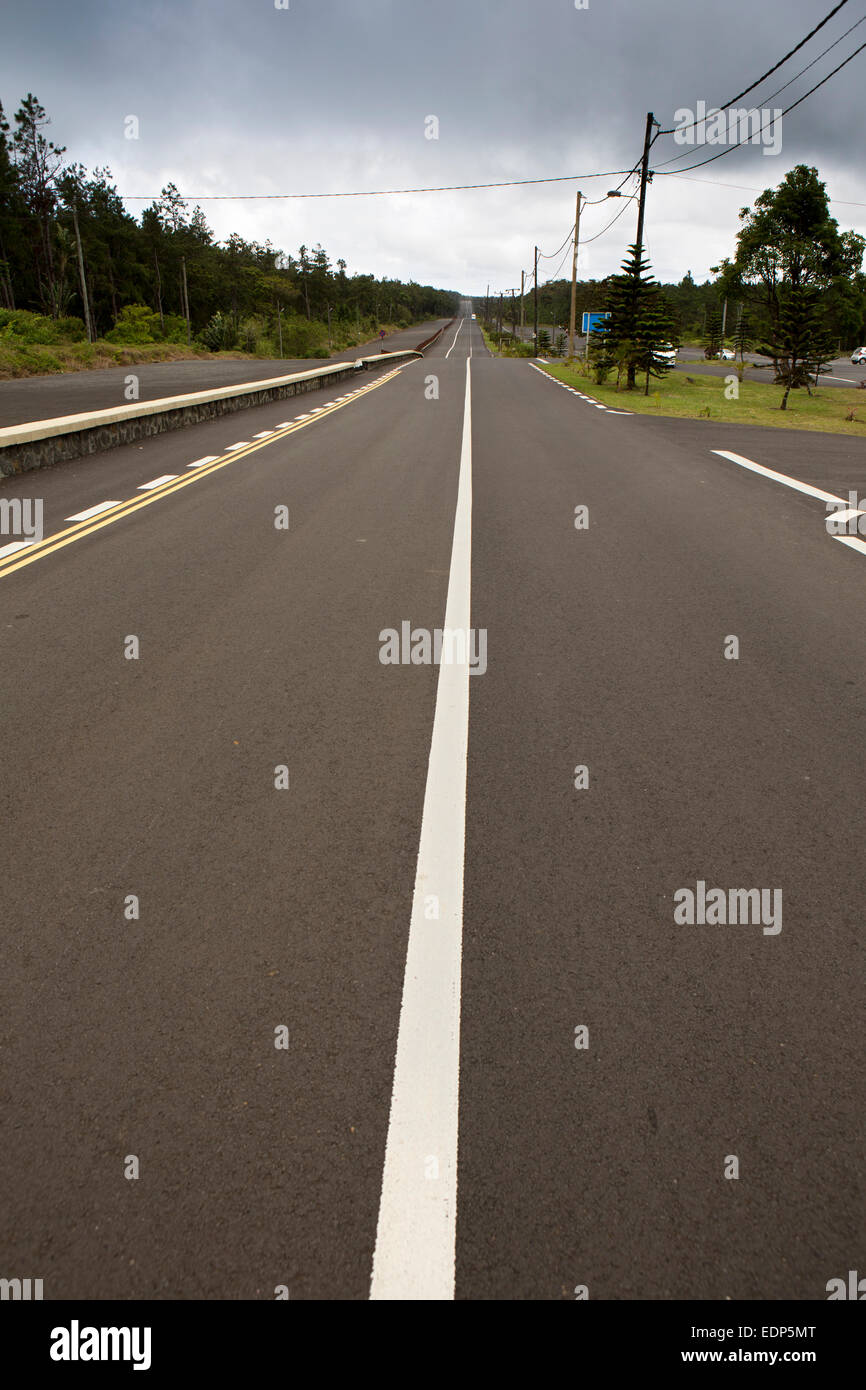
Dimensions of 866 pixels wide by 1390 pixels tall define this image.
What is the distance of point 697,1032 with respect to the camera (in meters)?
2.60

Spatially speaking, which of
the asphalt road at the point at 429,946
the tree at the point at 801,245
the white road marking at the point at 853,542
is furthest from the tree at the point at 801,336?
the tree at the point at 801,245

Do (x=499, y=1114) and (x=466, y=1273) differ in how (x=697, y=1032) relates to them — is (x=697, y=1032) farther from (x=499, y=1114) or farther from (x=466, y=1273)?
(x=466, y=1273)

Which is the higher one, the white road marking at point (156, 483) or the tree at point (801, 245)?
the tree at point (801, 245)

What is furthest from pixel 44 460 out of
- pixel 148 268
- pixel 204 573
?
pixel 148 268

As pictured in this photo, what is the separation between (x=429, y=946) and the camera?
117 inches

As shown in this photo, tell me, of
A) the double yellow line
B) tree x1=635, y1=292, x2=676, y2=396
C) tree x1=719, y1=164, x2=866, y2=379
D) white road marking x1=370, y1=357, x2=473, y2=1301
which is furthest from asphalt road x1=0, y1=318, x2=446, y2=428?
tree x1=719, y1=164, x2=866, y2=379

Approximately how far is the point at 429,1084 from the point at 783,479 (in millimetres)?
11823

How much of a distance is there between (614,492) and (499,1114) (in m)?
10.1

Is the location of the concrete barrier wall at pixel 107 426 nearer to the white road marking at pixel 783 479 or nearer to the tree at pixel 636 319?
the white road marking at pixel 783 479

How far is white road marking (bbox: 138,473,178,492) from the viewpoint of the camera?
37.6 ft

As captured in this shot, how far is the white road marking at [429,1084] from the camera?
1981mm

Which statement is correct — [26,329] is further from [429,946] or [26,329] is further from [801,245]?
[801,245]

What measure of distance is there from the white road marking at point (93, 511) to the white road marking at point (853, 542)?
7.71m

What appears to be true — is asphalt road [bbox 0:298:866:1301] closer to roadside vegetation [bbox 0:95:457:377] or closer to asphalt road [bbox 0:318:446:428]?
asphalt road [bbox 0:318:446:428]
